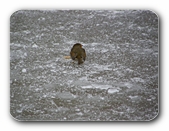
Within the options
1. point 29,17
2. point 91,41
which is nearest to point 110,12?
point 91,41

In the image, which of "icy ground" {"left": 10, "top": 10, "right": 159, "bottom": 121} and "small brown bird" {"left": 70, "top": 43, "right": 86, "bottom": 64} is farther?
"small brown bird" {"left": 70, "top": 43, "right": 86, "bottom": 64}

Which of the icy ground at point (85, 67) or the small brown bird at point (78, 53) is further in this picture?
the small brown bird at point (78, 53)

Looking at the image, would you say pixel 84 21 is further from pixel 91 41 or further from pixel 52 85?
pixel 52 85

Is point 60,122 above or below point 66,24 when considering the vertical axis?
below
